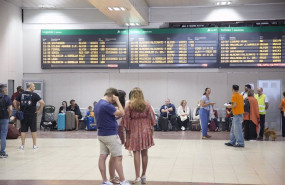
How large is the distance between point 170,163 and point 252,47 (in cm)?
942

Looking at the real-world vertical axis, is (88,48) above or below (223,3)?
below

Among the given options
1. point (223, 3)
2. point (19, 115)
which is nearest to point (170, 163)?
point (19, 115)

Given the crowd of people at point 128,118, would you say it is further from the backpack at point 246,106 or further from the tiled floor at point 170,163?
the tiled floor at point 170,163

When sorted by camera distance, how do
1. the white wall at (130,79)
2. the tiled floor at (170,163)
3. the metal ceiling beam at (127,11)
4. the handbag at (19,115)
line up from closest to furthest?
the tiled floor at (170,163) → the handbag at (19,115) → the metal ceiling beam at (127,11) → the white wall at (130,79)

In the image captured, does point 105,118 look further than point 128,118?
No

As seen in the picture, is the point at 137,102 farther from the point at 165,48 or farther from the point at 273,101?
the point at 273,101

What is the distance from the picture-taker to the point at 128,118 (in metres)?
7.12

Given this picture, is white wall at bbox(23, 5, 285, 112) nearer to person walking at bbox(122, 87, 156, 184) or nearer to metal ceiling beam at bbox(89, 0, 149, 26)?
metal ceiling beam at bbox(89, 0, 149, 26)

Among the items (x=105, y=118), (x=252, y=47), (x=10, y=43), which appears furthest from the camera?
(x=10, y=43)

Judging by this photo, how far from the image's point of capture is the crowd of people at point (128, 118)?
22.3ft

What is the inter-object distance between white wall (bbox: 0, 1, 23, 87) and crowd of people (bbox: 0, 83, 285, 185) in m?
2.32

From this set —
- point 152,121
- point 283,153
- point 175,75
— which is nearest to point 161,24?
point 175,75

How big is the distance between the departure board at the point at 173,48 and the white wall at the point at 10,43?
4456mm

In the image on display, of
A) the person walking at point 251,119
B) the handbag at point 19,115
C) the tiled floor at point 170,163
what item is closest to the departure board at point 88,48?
the tiled floor at point 170,163
